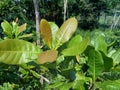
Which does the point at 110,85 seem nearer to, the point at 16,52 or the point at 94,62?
the point at 94,62

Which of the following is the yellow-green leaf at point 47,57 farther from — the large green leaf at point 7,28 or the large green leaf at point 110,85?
the large green leaf at point 7,28

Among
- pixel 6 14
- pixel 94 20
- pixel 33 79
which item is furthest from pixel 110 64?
pixel 94 20

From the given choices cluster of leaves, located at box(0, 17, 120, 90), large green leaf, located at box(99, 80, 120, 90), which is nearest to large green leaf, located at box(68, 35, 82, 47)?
cluster of leaves, located at box(0, 17, 120, 90)

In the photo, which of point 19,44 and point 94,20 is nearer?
point 19,44

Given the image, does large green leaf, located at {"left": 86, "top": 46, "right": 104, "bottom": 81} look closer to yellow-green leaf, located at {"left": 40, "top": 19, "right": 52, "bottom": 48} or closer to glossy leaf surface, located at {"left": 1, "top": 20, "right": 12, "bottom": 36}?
yellow-green leaf, located at {"left": 40, "top": 19, "right": 52, "bottom": 48}

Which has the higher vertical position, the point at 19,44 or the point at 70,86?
the point at 19,44

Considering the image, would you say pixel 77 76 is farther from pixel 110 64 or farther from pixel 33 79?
pixel 33 79

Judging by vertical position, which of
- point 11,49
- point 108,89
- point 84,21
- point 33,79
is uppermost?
point 11,49
